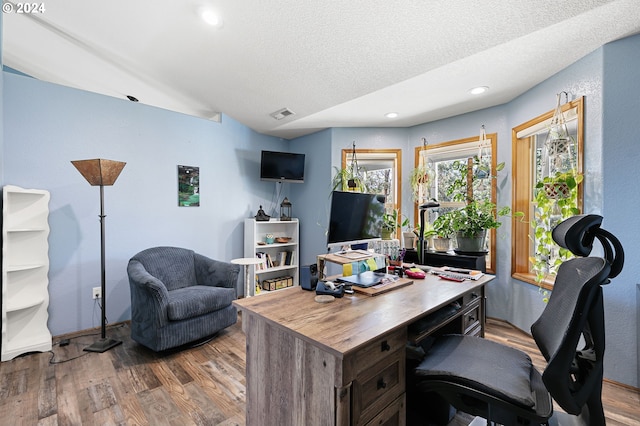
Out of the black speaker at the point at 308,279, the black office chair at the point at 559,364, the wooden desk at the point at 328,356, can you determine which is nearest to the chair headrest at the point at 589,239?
the black office chair at the point at 559,364

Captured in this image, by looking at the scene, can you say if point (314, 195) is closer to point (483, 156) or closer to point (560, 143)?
point (483, 156)

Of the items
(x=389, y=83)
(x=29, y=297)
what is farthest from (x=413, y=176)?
(x=29, y=297)

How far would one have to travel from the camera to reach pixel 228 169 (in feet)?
13.2

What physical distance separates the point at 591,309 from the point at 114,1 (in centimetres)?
329

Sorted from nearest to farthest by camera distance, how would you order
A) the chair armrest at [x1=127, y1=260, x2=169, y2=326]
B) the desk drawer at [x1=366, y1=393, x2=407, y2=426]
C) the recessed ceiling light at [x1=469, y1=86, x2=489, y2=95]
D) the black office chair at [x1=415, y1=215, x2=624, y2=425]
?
the black office chair at [x1=415, y1=215, x2=624, y2=425], the desk drawer at [x1=366, y1=393, x2=407, y2=426], the chair armrest at [x1=127, y1=260, x2=169, y2=326], the recessed ceiling light at [x1=469, y1=86, x2=489, y2=95]

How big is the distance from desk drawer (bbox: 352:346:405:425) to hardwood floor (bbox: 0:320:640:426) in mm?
879

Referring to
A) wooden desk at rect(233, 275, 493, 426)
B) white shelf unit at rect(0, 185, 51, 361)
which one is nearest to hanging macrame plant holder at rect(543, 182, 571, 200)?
wooden desk at rect(233, 275, 493, 426)

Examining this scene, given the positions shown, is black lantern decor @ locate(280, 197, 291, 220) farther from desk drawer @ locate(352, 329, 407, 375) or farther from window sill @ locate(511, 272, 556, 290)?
desk drawer @ locate(352, 329, 407, 375)

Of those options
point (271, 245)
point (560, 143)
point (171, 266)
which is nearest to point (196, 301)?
point (171, 266)

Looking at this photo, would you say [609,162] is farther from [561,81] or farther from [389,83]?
[389,83]

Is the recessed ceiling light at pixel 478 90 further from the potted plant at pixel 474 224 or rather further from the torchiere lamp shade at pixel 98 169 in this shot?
the torchiere lamp shade at pixel 98 169

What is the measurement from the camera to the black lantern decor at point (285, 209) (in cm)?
445

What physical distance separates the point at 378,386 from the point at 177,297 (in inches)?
81.1

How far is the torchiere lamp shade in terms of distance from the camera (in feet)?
8.21
